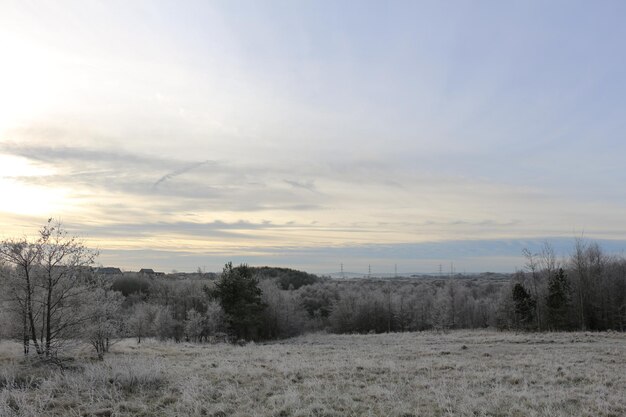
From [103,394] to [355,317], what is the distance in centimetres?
6512

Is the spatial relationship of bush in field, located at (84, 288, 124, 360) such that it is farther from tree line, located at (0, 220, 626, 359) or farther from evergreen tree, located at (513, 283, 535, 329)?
evergreen tree, located at (513, 283, 535, 329)

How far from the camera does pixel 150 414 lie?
7793 millimetres

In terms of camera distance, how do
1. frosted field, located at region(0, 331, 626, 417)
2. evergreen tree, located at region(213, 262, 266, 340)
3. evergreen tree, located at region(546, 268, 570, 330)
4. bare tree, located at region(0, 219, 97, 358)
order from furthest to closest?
evergreen tree, located at region(546, 268, 570, 330), evergreen tree, located at region(213, 262, 266, 340), bare tree, located at region(0, 219, 97, 358), frosted field, located at region(0, 331, 626, 417)

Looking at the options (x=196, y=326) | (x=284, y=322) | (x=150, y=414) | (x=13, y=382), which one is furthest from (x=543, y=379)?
(x=284, y=322)

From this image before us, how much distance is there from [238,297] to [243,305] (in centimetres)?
115

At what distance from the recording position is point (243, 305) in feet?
155

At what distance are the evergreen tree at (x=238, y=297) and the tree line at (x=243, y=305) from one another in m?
0.11

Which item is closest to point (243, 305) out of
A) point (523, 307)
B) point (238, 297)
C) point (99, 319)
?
point (238, 297)

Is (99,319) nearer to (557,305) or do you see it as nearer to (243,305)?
(243,305)

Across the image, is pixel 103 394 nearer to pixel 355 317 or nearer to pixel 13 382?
pixel 13 382

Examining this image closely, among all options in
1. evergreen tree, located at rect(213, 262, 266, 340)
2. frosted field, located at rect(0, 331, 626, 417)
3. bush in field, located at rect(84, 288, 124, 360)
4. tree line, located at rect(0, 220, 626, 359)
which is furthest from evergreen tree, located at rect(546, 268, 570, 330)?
bush in field, located at rect(84, 288, 124, 360)

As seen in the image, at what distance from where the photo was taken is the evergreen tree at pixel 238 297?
155 ft

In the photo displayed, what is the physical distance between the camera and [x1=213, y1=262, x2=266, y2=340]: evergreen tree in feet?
155

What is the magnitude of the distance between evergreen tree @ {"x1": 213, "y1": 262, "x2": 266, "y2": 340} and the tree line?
0.37 ft
